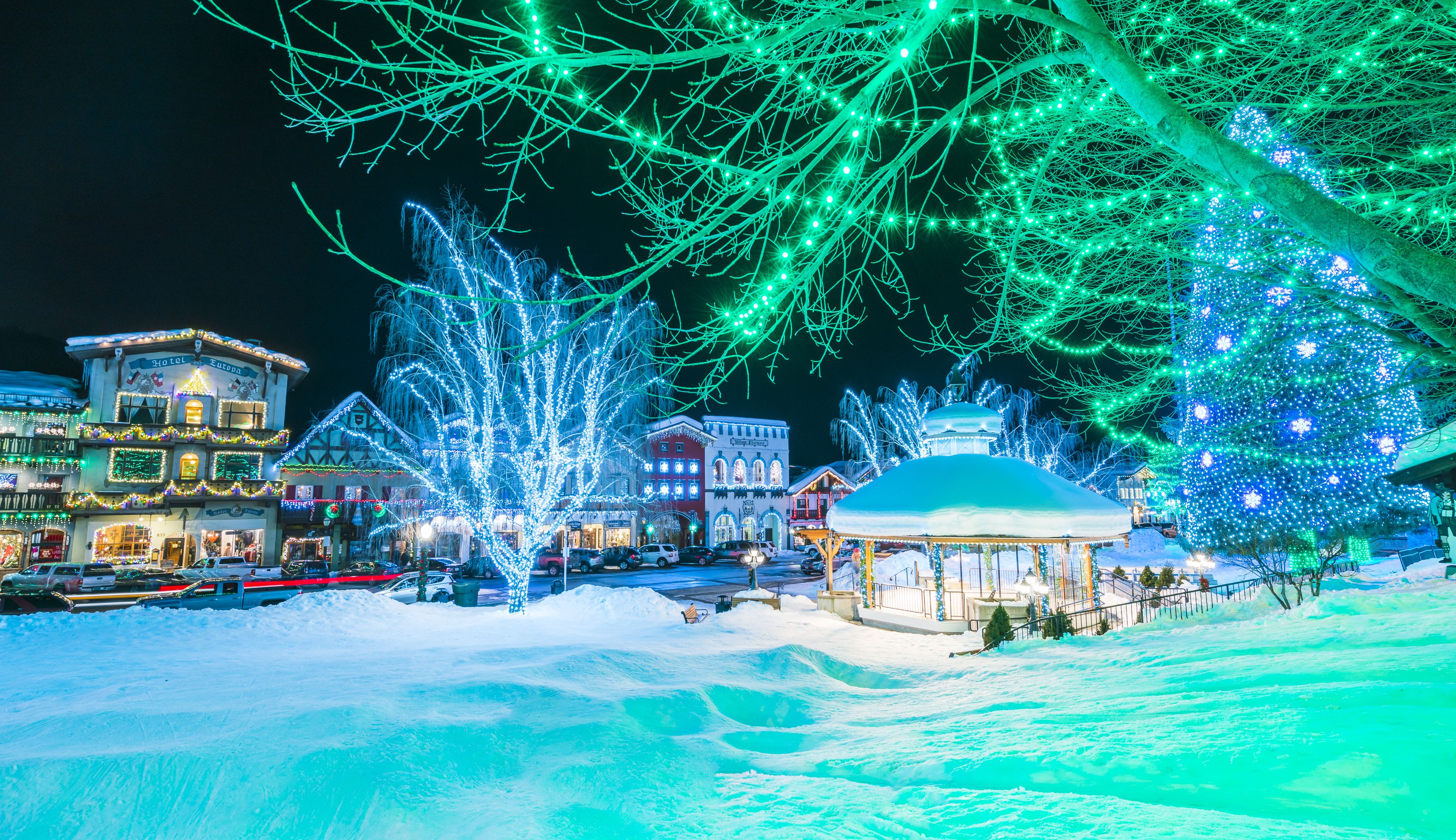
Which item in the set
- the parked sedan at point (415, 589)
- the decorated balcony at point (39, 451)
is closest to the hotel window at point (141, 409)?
the decorated balcony at point (39, 451)

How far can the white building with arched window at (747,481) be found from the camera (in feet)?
165

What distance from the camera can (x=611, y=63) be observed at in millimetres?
3986

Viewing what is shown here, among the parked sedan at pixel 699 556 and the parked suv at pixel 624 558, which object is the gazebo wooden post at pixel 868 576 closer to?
the parked suv at pixel 624 558

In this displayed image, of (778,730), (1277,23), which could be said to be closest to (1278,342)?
(1277,23)

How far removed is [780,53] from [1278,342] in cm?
430

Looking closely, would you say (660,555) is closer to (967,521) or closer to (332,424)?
(332,424)

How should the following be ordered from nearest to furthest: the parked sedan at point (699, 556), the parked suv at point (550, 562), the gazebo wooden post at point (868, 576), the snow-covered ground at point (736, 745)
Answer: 1. the snow-covered ground at point (736, 745)
2. the gazebo wooden post at point (868, 576)
3. the parked suv at point (550, 562)
4. the parked sedan at point (699, 556)

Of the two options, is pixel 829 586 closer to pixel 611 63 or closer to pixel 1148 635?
pixel 1148 635

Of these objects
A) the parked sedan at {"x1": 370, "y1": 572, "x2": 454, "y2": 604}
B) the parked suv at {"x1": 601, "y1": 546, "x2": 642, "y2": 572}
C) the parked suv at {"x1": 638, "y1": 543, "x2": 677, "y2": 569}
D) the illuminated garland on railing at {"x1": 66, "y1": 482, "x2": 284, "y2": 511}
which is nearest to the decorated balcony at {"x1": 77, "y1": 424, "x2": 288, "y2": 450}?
the illuminated garland on railing at {"x1": 66, "y1": 482, "x2": 284, "y2": 511}

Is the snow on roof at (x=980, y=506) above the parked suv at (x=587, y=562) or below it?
above

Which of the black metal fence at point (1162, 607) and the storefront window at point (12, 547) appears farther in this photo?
the storefront window at point (12, 547)

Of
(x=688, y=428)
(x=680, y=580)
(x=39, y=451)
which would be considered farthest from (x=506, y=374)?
(x=688, y=428)

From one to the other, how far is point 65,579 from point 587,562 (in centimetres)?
2040

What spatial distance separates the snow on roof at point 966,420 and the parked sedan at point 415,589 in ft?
53.6
